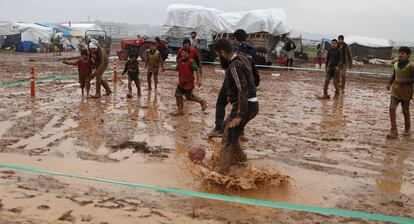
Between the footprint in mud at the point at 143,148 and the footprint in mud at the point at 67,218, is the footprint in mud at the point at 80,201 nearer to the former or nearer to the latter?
the footprint in mud at the point at 67,218

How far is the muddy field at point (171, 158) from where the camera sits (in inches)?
166

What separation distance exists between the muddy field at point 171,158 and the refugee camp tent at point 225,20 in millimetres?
13646

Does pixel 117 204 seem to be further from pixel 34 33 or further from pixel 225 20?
pixel 34 33

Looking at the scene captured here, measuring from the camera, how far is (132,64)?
1132 centimetres

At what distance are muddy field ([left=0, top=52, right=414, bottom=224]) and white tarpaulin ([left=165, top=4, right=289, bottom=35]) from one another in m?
13.7

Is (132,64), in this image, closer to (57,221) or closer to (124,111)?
(124,111)

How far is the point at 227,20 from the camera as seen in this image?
979 inches

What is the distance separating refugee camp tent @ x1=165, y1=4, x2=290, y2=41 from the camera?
79.4 feet

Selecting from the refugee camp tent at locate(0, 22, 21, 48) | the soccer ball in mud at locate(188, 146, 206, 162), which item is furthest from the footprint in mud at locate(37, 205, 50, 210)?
the refugee camp tent at locate(0, 22, 21, 48)

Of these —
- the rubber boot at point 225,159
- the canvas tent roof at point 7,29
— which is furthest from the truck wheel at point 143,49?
the canvas tent roof at point 7,29

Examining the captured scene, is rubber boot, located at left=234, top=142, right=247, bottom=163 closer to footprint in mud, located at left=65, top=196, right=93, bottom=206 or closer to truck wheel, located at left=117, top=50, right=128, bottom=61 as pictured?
footprint in mud, located at left=65, top=196, right=93, bottom=206

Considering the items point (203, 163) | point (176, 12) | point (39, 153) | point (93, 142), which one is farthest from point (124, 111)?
point (176, 12)

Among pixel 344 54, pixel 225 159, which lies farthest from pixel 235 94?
pixel 344 54

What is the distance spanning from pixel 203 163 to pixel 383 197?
84.7 inches
